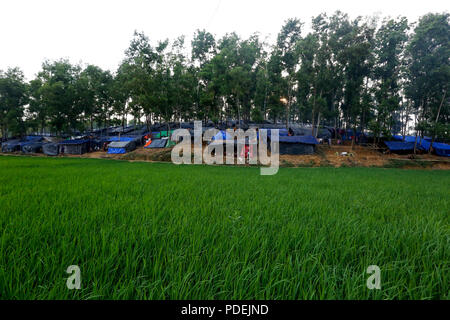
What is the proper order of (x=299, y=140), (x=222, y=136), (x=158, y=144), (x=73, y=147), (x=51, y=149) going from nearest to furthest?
1. (x=299, y=140)
2. (x=222, y=136)
3. (x=158, y=144)
4. (x=51, y=149)
5. (x=73, y=147)

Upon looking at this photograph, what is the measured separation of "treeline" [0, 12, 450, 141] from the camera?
17672mm

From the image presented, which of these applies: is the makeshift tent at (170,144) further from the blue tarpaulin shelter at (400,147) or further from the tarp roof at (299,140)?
the blue tarpaulin shelter at (400,147)

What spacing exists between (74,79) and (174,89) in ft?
68.2

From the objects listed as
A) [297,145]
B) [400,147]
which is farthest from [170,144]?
[400,147]

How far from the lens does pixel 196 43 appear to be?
2806 cm

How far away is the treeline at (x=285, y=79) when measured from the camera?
17.7 meters

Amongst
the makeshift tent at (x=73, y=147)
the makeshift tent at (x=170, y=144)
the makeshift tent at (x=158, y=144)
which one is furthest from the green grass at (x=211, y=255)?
the makeshift tent at (x=73, y=147)

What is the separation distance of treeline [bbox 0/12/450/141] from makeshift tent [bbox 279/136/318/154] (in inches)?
165

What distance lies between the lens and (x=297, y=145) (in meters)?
17.1

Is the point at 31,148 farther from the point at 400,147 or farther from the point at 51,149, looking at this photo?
the point at 400,147

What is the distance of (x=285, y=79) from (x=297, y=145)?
352 inches

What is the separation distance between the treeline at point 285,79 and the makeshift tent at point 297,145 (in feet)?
13.7
